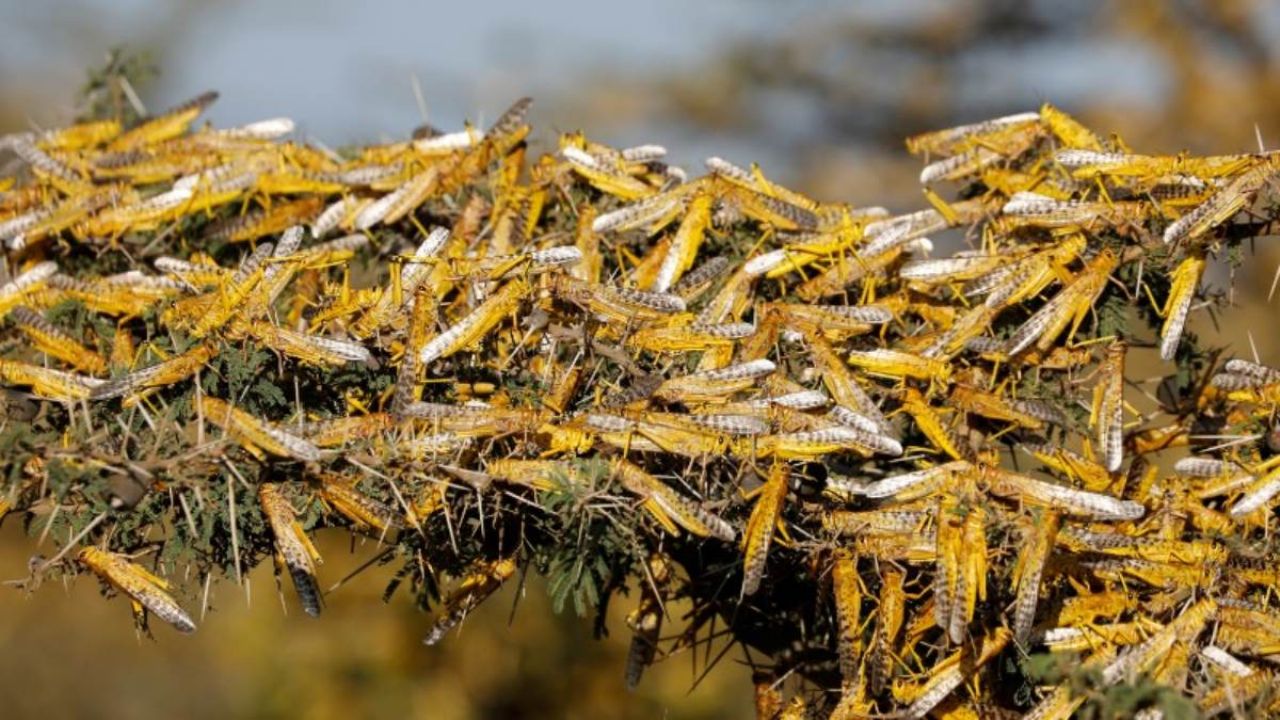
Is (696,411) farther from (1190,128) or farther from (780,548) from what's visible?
(1190,128)

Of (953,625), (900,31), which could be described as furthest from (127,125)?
(900,31)

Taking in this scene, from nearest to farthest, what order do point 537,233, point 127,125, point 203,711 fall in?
point 537,233 → point 127,125 → point 203,711

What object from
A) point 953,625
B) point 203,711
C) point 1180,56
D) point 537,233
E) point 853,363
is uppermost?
point 1180,56

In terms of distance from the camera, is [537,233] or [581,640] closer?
[537,233]

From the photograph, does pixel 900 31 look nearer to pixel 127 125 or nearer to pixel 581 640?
pixel 581 640

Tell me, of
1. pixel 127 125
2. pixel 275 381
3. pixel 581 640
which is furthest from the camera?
pixel 581 640

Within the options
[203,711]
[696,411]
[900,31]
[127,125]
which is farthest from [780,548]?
[900,31]

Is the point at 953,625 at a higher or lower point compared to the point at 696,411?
lower
